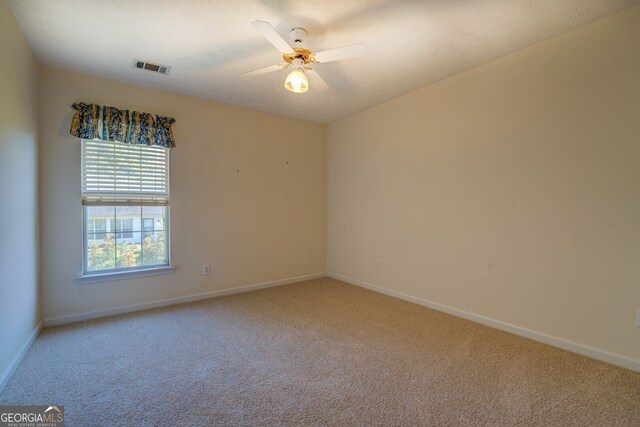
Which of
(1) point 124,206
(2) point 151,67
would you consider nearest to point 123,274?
(1) point 124,206

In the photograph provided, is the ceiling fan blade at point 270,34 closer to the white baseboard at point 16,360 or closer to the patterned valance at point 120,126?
the patterned valance at point 120,126

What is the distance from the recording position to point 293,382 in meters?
2.07

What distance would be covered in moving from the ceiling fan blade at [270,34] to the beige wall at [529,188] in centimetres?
207

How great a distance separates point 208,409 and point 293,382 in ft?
1.82

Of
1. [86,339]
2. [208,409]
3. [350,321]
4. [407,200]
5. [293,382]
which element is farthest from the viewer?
[407,200]

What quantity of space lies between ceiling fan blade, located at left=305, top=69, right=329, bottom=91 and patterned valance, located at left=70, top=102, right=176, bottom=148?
1.74 m

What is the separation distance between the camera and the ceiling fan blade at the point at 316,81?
3143 mm

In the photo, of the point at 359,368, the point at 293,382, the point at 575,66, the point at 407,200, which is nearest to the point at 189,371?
the point at 293,382

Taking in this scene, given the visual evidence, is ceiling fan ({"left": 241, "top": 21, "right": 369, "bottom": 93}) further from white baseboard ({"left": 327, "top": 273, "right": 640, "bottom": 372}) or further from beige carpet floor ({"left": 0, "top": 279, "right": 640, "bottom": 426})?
white baseboard ({"left": 327, "top": 273, "right": 640, "bottom": 372})

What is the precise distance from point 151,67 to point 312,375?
3.23 metres

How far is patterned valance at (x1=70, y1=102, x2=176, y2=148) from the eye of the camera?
309 cm

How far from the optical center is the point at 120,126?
329cm

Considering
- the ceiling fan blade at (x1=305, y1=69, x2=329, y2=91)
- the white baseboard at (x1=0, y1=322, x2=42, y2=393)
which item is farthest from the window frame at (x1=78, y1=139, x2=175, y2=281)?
the ceiling fan blade at (x1=305, y1=69, x2=329, y2=91)

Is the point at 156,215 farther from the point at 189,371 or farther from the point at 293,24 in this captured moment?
the point at 293,24
